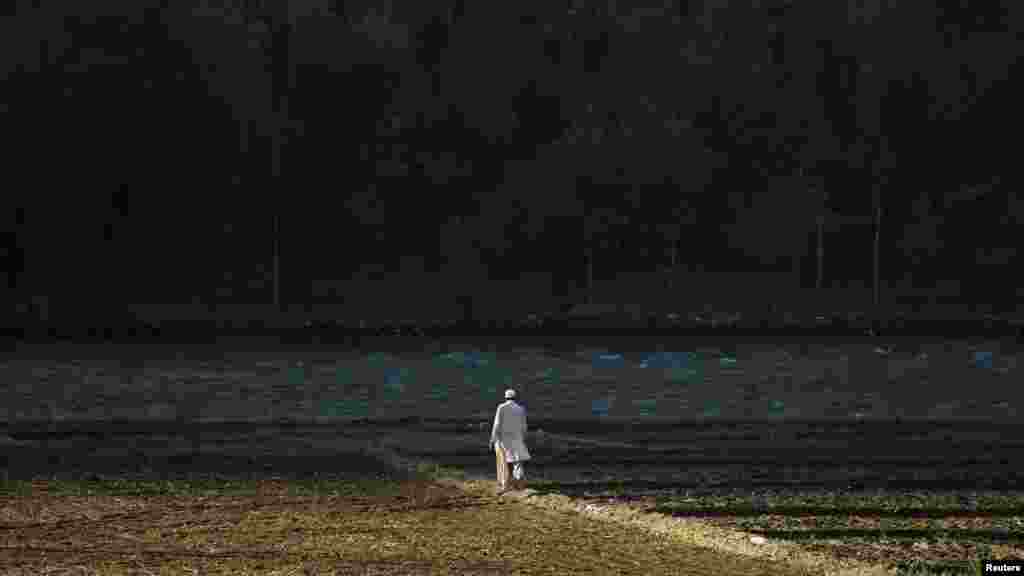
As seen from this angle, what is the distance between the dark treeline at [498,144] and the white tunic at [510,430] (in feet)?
187

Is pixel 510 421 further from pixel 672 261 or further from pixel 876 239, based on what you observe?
pixel 876 239

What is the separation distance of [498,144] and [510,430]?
7197 centimetres

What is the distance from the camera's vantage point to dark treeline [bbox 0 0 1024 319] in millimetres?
88250

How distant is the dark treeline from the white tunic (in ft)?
187

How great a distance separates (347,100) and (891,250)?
38.7 m

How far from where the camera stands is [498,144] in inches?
3981

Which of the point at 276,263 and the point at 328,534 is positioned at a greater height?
the point at 276,263

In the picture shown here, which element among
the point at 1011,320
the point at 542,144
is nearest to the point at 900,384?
the point at 1011,320

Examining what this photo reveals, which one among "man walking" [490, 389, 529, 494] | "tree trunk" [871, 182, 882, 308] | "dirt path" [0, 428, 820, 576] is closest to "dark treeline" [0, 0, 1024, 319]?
"tree trunk" [871, 182, 882, 308]

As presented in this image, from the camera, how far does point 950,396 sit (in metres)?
61.6

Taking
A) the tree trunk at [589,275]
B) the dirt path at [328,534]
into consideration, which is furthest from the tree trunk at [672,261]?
the dirt path at [328,534]

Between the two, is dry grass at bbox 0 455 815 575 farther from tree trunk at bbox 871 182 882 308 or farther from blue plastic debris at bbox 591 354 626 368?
tree trunk at bbox 871 182 882 308

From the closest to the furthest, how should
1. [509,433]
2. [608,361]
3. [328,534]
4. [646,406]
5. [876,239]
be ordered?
[328,534] < [509,433] < [646,406] < [608,361] < [876,239]

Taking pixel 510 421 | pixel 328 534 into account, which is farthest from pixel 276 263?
pixel 328 534
